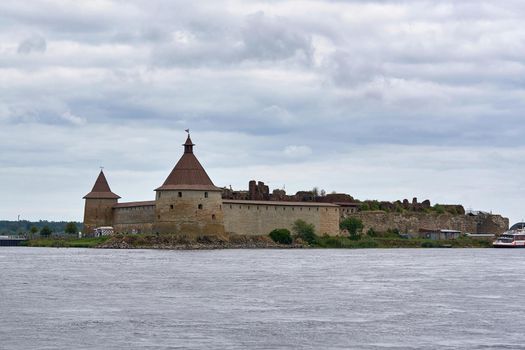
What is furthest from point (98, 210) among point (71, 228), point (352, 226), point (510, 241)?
point (510, 241)

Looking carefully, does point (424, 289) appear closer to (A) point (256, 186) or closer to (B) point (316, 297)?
(B) point (316, 297)

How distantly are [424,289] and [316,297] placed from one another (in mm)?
4338

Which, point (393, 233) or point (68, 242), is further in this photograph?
point (393, 233)

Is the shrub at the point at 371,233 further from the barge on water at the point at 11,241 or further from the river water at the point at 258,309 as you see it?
the river water at the point at 258,309

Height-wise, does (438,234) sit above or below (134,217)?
below

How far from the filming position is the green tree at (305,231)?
72.4 meters

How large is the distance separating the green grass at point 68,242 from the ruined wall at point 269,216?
883 cm

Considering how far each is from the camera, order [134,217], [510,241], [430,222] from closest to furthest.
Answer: [134,217] → [510,241] → [430,222]

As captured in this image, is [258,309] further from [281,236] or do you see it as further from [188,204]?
A: [281,236]

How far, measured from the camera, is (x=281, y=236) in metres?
70.4

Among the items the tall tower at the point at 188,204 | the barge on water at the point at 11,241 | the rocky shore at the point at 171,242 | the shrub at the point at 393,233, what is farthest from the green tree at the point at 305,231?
the barge on water at the point at 11,241

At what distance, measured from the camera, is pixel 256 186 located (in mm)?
78312

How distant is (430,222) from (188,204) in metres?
30.7

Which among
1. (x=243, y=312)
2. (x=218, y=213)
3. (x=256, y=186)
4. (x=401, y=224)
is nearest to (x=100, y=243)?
(x=218, y=213)
